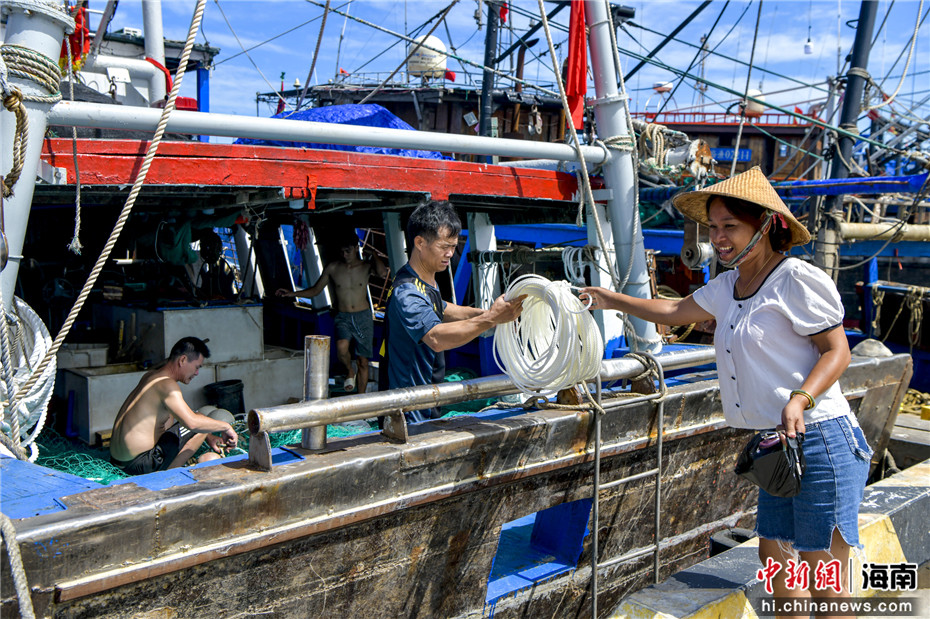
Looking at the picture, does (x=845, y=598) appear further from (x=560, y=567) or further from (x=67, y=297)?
(x=67, y=297)

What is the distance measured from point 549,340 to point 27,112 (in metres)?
2.48

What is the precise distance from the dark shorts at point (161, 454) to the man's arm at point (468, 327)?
259cm

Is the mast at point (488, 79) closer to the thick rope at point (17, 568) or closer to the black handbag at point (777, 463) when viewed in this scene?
the black handbag at point (777, 463)

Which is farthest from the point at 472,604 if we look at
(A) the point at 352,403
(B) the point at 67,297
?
(B) the point at 67,297

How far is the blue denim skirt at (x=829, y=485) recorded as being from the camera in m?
2.59

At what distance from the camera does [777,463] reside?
2.48 metres

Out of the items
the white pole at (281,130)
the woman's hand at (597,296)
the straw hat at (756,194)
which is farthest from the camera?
the white pole at (281,130)

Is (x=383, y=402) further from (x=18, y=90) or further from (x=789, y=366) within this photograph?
(x=18, y=90)

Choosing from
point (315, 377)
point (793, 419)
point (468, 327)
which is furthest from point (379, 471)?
point (793, 419)

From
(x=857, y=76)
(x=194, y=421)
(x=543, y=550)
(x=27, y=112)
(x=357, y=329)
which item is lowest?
(x=543, y=550)

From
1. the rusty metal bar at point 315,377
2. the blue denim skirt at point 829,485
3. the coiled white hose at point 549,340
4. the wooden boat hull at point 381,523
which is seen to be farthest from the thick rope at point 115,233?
the blue denim skirt at point 829,485

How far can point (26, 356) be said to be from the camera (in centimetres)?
362

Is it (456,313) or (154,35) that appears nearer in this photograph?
(456,313)

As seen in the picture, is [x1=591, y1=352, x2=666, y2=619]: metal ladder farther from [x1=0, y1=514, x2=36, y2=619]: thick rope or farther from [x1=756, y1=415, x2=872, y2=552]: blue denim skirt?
[x1=0, y1=514, x2=36, y2=619]: thick rope
